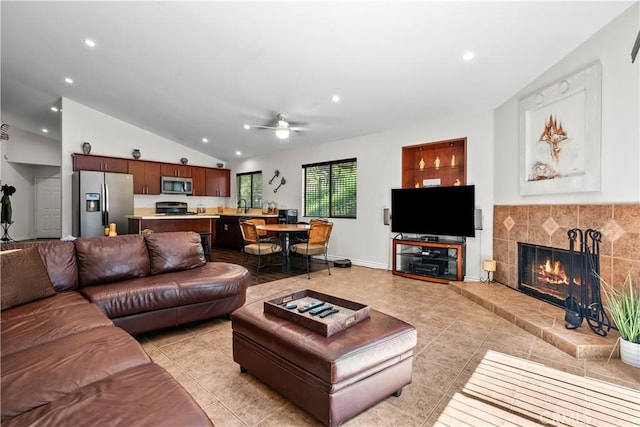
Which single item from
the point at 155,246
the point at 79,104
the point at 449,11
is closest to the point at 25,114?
the point at 79,104

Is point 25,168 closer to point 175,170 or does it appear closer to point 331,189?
point 175,170

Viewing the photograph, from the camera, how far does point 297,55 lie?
3469 millimetres

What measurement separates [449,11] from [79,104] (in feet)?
23.9

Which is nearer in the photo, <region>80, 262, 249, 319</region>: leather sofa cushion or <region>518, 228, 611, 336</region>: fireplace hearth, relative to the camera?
<region>80, 262, 249, 319</region>: leather sofa cushion

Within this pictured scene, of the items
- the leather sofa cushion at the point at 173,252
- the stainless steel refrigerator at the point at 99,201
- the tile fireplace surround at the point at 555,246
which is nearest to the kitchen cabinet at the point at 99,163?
the stainless steel refrigerator at the point at 99,201

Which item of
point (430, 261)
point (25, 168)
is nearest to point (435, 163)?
point (430, 261)

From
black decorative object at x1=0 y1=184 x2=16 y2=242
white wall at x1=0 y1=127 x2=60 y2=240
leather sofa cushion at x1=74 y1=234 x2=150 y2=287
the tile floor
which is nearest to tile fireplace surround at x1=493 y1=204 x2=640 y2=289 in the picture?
the tile floor

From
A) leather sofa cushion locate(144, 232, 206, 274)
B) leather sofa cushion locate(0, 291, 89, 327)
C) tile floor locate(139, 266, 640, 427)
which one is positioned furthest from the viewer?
leather sofa cushion locate(144, 232, 206, 274)

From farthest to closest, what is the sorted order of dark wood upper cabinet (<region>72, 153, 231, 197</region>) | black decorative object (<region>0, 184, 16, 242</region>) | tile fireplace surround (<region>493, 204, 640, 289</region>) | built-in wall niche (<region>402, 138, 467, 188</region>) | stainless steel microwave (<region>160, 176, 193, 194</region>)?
1. black decorative object (<region>0, 184, 16, 242</region>)
2. stainless steel microwave (<region>160, 176, 193, 194</region>)
3. dark wood upper cabinet (<region>72, 153, 231, 197</region>)
4. built-in wall niche (<region>402, 138, 467, 188</region>)
5. tile fireplace surround (<region>493, 204, 640, 289</region>)

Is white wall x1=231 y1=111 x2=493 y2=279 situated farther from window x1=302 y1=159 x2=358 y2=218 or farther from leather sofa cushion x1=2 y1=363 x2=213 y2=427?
leather sofa cushion x1=2 y1=363 x2=213 y2=427

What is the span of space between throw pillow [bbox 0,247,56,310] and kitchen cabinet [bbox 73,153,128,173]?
5048 mm

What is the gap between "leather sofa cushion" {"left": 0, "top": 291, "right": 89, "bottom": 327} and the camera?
1788 mm

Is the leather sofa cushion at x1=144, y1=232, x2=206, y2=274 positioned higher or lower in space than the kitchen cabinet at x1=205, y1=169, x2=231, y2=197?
lower

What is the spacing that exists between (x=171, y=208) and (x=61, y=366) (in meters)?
6.36
